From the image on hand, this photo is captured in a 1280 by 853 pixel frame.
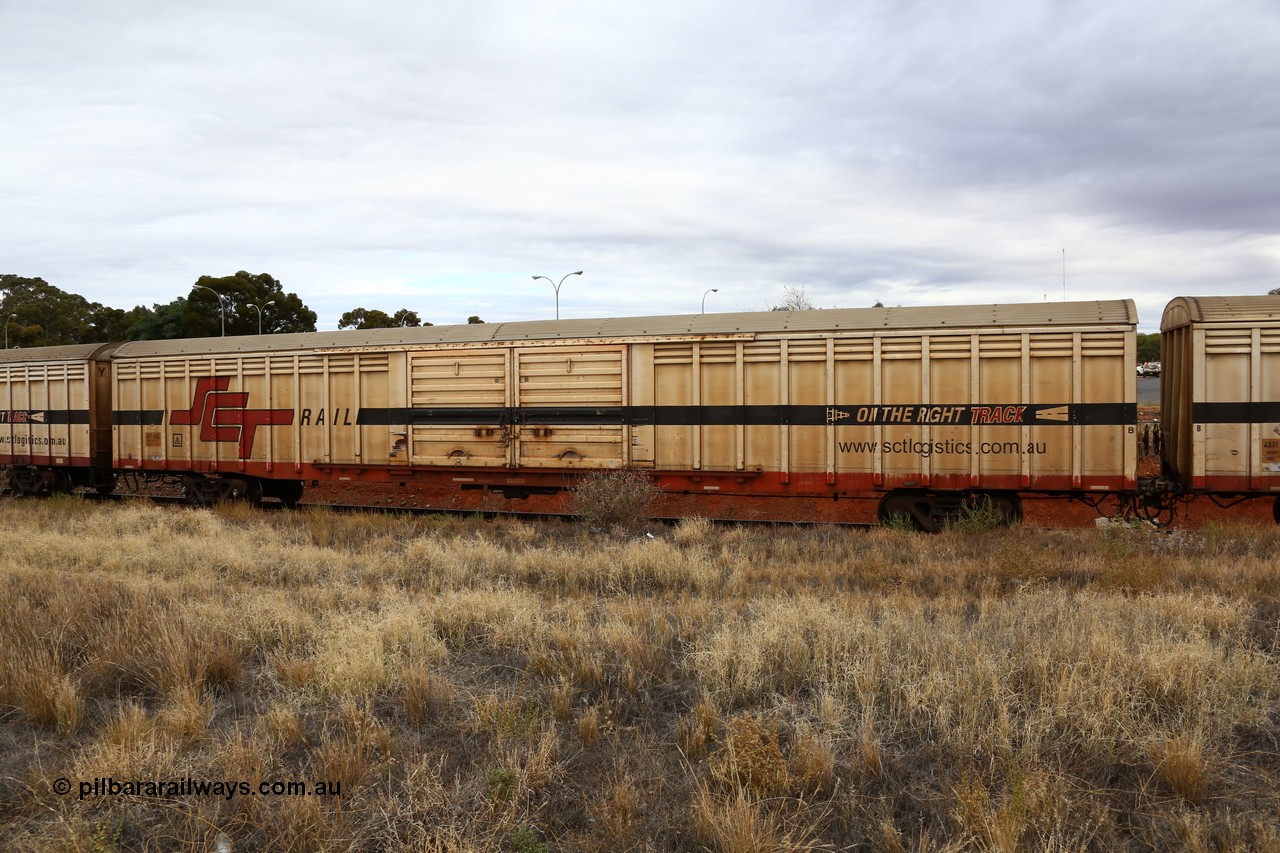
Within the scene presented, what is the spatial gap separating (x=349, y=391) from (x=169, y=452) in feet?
15.4

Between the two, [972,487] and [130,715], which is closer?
[130,715]

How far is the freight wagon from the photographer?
1180 cm

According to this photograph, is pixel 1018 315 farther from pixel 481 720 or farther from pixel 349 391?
pixel 349 391

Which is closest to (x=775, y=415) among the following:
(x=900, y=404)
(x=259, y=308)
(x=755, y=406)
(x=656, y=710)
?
(x=755, y=406)

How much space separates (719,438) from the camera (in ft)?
43.3

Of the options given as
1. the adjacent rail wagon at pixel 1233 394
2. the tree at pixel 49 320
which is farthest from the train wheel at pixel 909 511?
the tree at pixel 49 320

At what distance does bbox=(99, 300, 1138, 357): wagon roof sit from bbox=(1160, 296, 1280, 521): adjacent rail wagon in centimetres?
107

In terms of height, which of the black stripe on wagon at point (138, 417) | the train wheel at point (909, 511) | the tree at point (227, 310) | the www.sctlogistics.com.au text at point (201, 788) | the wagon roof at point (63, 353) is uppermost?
the tree at point (227, 310)

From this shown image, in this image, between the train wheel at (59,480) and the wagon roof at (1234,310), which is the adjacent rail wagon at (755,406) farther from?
the train wheel at (59,480)

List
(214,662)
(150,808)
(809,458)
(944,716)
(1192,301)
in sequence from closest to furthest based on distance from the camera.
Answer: (150,808), (944,716), (214,662), (1192,301), (809,458)

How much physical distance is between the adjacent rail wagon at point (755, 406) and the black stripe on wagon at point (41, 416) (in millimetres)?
1670

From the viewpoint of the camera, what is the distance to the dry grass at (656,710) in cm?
375

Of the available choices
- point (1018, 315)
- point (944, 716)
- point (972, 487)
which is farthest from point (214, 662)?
point (1018, 315)

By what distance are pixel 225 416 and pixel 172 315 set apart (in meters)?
45.6
